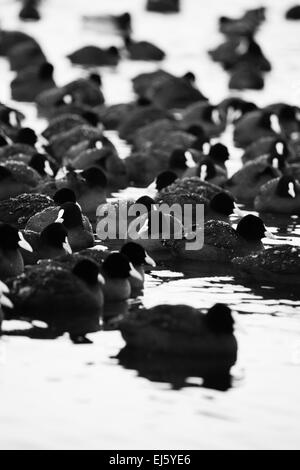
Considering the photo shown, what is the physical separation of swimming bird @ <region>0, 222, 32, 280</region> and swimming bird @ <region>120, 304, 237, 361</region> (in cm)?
248

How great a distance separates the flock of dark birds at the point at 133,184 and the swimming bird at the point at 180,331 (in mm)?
12

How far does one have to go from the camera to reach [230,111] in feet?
91.8

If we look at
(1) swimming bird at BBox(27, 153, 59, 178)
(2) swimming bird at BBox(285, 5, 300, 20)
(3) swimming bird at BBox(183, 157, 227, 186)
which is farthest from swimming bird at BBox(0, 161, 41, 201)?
(2) swimming bird at BBox(285, 5, 300, 20)

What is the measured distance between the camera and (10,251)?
1393cm

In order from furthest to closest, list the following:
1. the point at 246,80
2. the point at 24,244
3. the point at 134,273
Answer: the point at 246,80, the point at 24,244, the point at 134,273

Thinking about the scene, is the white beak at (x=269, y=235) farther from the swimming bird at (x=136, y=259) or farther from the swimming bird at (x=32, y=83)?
the swimming bird at (x=32, y=83)

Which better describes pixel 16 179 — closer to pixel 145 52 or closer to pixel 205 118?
pixel 205 118

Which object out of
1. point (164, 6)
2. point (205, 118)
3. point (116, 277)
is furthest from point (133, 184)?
point (164, 6)

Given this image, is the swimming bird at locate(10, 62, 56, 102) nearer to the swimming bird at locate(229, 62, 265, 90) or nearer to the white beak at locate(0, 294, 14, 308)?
the swimming bird at locate(229, 62, 265, 90)

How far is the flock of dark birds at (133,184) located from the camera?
488 inches

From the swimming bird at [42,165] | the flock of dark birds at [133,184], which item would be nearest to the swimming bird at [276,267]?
the flock of dark birds at [133,184]

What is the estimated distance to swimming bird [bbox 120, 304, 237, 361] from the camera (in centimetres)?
1153

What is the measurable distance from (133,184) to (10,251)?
24.6 feet
